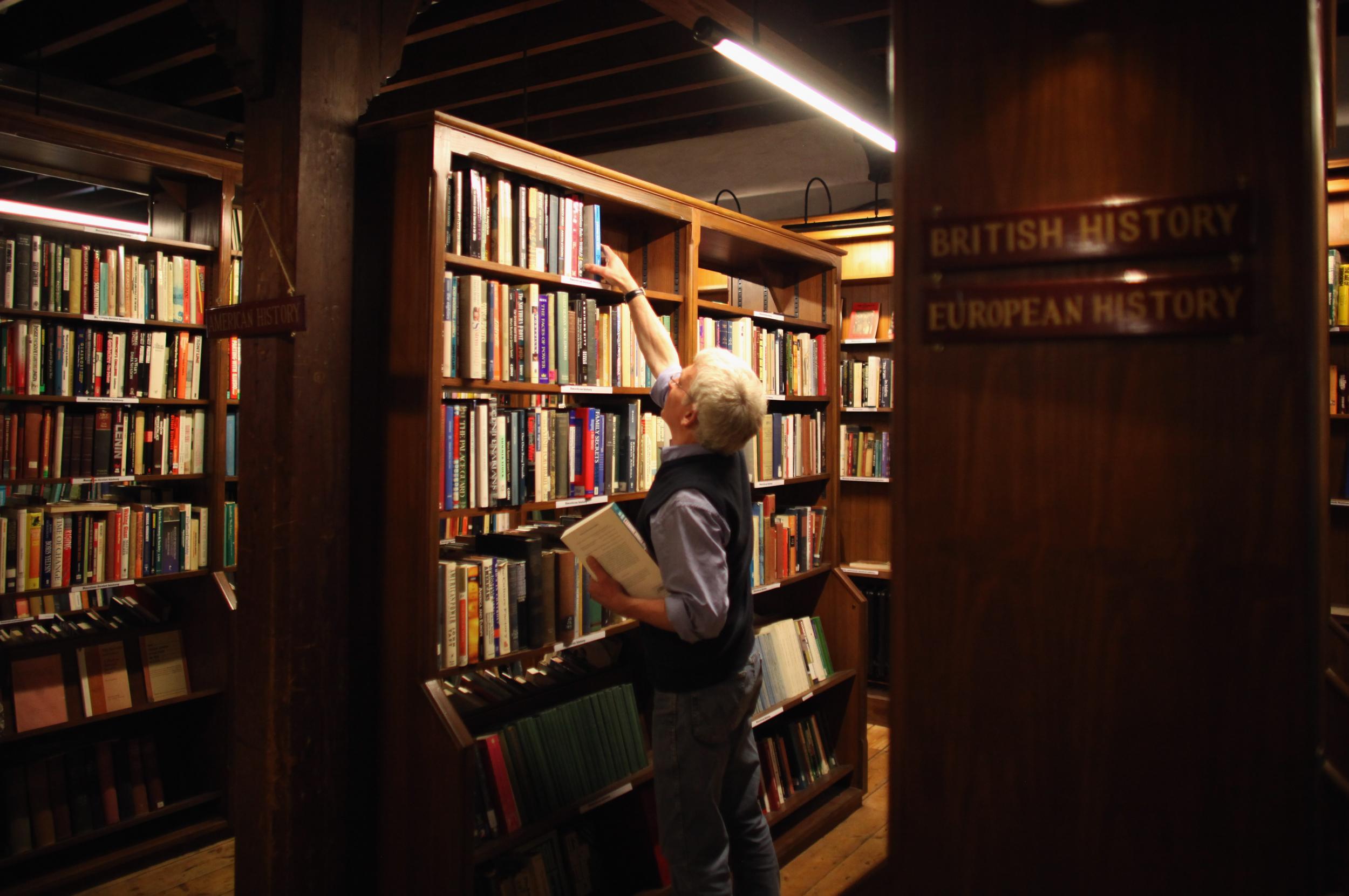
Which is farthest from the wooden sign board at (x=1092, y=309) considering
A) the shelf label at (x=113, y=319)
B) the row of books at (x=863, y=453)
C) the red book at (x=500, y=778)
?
the row of books at (x=863, y=453)

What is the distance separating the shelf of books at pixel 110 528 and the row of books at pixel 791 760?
7.23ft

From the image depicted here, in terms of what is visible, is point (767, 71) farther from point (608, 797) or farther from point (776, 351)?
point (608, 797)

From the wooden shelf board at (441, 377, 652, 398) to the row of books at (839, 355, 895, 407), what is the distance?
2530mm

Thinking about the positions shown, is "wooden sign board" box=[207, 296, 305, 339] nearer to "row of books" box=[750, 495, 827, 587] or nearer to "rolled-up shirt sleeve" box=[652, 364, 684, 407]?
"rolled-up shirt sleeve" box=[652, 364, 684, 407]

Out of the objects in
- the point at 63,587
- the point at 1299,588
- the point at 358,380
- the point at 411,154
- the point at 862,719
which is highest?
the point at 411,154

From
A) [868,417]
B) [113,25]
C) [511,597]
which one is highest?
[113,25]

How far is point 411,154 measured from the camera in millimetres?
2250

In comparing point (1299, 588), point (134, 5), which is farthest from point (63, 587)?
point (1299, 588)

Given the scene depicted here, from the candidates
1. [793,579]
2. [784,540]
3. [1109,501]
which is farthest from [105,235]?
[1109,501]

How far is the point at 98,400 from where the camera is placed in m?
3.25

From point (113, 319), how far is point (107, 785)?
1.77 meters

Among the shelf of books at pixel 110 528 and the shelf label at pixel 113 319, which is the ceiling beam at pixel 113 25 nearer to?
the shelf of books at pixel 110 528

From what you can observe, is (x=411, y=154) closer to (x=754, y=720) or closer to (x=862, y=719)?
(x=754, y=720)

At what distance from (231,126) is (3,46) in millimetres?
1147
